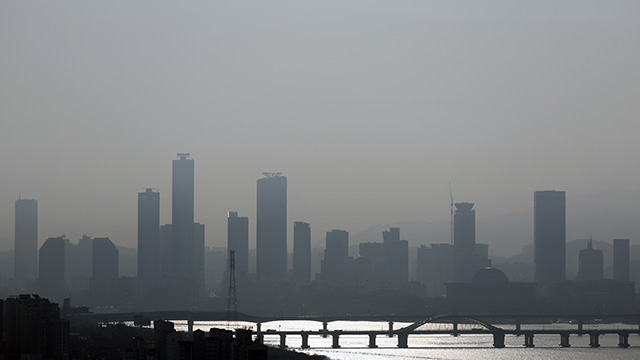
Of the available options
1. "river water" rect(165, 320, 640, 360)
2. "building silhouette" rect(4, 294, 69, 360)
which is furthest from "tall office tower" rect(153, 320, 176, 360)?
"river water" rect(165, 320, 640, 360)

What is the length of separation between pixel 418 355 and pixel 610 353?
23.9m

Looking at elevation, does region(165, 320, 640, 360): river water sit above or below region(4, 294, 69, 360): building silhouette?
below

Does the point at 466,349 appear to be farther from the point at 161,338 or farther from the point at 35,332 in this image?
the point at 161,338

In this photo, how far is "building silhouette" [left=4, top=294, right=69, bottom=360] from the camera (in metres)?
110

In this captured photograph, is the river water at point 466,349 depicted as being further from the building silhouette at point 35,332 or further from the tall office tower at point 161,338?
the tall office tower at point 161,338

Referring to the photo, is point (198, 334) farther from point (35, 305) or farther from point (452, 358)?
point (452, 358)

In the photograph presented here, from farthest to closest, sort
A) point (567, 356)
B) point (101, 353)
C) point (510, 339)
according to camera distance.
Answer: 1. point (510, 339)
2. point (567, 356)
3. point (101, 353)

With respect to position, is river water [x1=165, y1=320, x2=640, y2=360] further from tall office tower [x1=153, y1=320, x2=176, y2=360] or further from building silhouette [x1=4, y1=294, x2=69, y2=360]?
tall office tower [x1=153, y1=320, x2=176, y2=360]

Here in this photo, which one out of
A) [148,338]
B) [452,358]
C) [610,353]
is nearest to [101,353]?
[148,338]

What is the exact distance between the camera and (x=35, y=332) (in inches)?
4461

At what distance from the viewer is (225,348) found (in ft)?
268

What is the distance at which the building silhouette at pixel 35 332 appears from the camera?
110 meters

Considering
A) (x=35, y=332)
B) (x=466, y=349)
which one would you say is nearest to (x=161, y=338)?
(x=35, y=332)

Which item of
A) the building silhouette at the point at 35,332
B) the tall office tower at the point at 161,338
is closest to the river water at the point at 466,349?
the building silhouette at the point at 35,332
